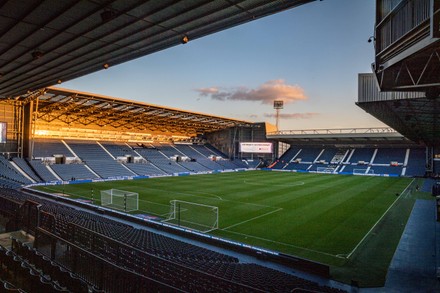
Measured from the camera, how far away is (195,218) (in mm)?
18703

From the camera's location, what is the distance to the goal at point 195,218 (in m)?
16.9

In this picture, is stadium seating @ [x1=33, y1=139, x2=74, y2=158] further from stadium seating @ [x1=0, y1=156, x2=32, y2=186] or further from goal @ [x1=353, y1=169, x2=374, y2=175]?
goal @ [x1=353, y1=169, x2=374, y2=175]

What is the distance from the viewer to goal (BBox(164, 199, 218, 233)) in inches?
667

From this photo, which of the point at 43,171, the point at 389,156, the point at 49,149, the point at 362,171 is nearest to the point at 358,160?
the point at 362,171

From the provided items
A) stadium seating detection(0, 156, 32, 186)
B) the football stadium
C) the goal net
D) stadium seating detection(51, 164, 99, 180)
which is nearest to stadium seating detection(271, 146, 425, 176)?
the goal net

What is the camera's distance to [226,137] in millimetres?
71438

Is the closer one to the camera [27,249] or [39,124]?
[27,249]

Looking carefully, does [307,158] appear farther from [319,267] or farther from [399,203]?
[319,267]

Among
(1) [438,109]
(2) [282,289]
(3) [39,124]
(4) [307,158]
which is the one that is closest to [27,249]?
(2) [282,289]

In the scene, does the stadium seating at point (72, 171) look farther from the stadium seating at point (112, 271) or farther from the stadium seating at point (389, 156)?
the stadium seating at point (389, 156)

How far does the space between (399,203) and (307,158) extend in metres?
41.5

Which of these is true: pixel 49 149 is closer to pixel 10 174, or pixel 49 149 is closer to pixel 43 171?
pixel 43 171

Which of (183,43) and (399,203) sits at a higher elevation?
(183,43)

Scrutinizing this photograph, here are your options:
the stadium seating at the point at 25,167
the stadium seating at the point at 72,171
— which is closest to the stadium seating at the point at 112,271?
the stadium seating at the point at 25,167
